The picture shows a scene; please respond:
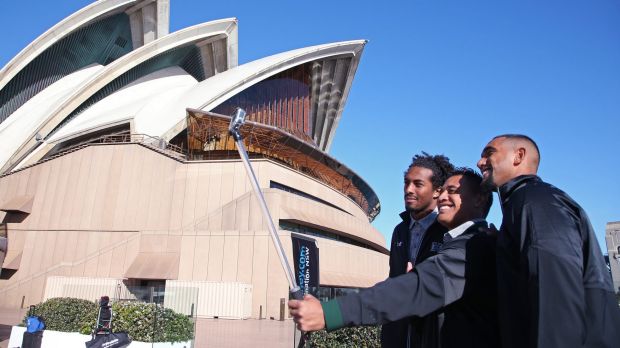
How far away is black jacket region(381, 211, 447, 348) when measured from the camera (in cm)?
247

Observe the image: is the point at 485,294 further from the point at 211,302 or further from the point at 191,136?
the point at 191,136

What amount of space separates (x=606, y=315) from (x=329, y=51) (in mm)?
36273

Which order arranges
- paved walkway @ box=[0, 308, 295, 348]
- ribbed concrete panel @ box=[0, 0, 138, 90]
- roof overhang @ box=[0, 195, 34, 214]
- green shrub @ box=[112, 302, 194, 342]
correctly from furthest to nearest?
1. ribbed concrete panel @ box=[0, 0, 138, 90]
2. roof overhang @ box=[0, 195, 34, 214]
3. paved walkway @ box=[0, 308, 295, 348]
4. green shrub @ box=[112, 302, 194, 342]

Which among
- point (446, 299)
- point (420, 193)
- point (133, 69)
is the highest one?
point (133, 69)

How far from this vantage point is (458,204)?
225 centimetres

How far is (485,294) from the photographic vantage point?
72.9 inches

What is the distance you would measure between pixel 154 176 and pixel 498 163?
21.4 meters

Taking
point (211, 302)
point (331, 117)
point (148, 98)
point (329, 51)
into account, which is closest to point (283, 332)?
point (211, 302)

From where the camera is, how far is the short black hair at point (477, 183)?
2.29m

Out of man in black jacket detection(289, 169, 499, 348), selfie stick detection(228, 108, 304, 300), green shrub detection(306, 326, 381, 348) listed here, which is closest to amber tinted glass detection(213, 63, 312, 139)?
green shrub detection(306, 326, 381, 348)

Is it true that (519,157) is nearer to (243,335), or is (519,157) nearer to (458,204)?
(458,204)

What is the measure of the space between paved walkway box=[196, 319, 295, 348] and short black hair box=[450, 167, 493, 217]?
28.1 feet

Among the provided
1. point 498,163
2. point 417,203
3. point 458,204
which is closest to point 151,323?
point 417,203

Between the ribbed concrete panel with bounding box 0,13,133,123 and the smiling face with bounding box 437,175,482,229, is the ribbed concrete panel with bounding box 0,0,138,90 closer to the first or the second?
the ribbed concrete panel with bounding box 0,13,133,123
